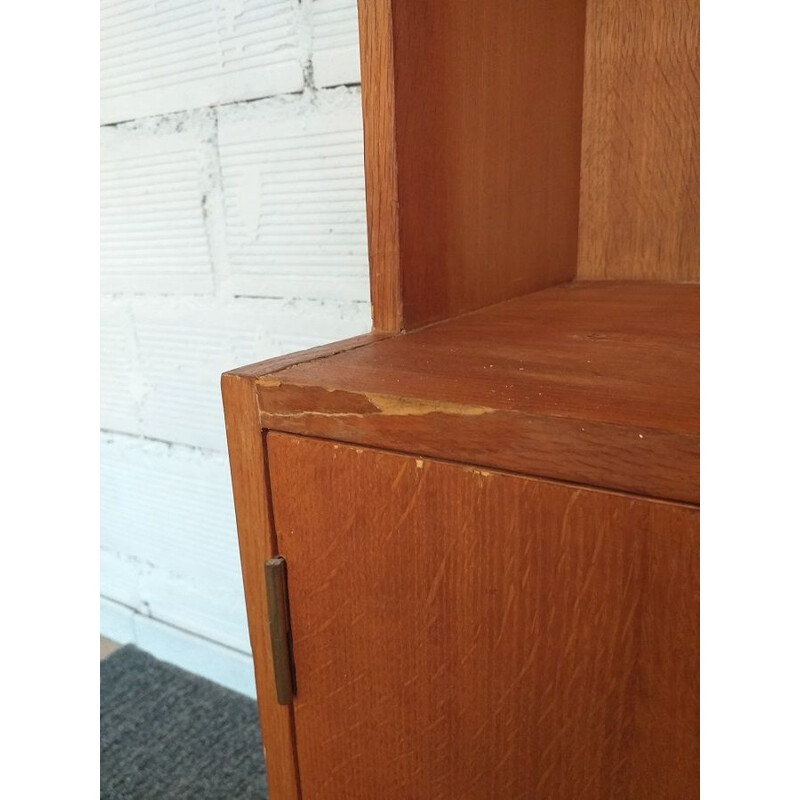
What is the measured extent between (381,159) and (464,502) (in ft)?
0.68

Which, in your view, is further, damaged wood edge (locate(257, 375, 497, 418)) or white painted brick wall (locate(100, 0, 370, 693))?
white painted brick wall (locate(100, 0, 370, 693))

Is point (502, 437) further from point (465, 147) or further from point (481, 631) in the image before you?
point (465, 147)

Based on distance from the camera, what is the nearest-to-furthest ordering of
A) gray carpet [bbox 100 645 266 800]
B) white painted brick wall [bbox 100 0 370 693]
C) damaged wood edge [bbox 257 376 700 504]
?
damaged wood edge [bbox 257 376 700 504] < white painted brick wall [bbox 100 0 370 693] < gray carpet [bbox 100 645 266 800]

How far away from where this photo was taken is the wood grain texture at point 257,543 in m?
0.33

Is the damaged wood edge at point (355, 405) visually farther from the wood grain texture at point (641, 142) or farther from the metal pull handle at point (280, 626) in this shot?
the wood grain texture at point (641, 142)

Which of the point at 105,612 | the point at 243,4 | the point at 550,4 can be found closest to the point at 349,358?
the point at 550,4

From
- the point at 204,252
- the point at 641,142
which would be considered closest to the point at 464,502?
the point at 641,142

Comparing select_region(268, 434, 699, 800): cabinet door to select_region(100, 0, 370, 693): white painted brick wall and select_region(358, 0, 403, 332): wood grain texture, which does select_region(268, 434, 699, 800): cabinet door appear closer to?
select_region(358, 0, 403, 332): wood grain texture

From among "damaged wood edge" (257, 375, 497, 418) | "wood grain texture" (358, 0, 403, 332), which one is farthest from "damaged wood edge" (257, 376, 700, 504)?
"wood grain texture" (358, 0, 403, 332)

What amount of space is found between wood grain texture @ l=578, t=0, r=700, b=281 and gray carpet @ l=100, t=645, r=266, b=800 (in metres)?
0.75

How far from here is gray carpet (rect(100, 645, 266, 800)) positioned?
0.89 metres

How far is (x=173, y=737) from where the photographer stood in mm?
967

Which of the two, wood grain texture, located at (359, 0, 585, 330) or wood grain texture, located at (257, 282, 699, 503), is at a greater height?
wood grain texture, located at (359, 0, 585, 330)

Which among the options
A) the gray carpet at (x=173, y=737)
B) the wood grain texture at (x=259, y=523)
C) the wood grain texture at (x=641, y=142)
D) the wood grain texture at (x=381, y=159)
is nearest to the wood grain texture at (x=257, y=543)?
the wood grain texture at (x=259, y=523)
